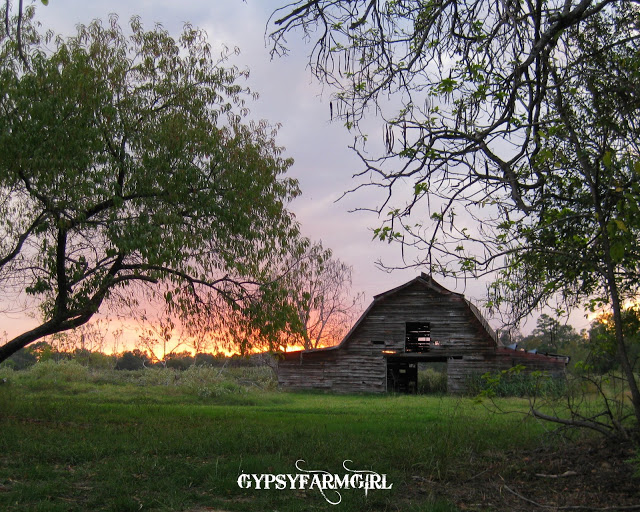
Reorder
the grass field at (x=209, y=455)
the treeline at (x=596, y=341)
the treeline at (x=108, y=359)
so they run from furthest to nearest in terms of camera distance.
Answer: the treeline at (x=108, y=359) → the treeline at (x=596, y=341) → the grass field at (x=209, y=455)

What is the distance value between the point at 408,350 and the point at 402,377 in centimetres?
327

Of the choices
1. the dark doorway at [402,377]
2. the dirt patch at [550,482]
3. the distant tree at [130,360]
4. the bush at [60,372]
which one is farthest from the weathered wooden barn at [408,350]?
the distant tree at [130,360]

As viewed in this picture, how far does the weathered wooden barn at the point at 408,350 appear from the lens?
1196 inches

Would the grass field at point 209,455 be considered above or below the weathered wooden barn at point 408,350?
below

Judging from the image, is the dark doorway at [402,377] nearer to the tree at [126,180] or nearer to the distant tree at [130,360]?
the tree at [126,180]

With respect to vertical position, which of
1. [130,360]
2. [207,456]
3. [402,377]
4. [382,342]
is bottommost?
[207,456]

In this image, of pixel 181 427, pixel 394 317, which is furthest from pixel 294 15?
pixel 394 317

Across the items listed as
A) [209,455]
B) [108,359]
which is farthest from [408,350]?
[209,455]

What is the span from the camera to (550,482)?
723 centimetres

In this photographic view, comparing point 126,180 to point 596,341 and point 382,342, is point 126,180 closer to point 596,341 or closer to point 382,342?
point 596,341

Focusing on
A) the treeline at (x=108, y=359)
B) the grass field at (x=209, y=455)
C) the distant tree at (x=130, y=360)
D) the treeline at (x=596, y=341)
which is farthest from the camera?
the distant tree at (x=130, y=360)

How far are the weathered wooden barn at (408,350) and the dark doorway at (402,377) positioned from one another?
1.36 m

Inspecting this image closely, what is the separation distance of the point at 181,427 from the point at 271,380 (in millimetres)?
22824

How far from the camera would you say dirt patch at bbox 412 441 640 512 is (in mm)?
6441
